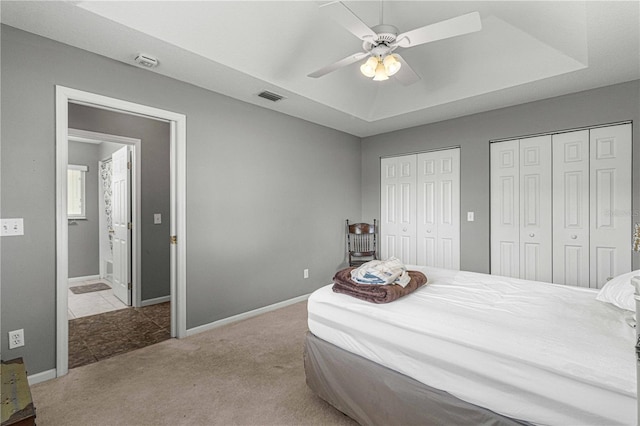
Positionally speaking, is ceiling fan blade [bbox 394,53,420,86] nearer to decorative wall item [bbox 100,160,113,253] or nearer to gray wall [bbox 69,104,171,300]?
gray wall [bbox 69,104,171,300]

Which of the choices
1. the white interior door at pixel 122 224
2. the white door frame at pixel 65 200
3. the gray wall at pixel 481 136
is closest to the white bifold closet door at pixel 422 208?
the gray wall at pixel 481 136

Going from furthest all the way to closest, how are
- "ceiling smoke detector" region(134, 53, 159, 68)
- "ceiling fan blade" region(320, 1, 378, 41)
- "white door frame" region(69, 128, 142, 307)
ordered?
"white door frame" region(69, 128, 142, 307) → "ceiling smoke detector" region(134, 53, 159, 68) → "ceiling fan blade" region(320, 1, 378, 41)

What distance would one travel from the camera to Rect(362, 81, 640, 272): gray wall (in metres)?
3.07

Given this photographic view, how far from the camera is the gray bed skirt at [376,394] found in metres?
1.35

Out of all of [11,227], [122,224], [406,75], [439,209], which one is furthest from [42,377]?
[439,209]

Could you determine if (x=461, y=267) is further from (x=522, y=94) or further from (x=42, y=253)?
(x=42, y=253)

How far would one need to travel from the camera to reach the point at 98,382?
223 cm

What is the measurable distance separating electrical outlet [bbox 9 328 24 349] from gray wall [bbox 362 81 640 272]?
13.8ft

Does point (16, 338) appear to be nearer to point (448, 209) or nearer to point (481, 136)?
point (448, 209)

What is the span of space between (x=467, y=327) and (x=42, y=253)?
2.86 metres

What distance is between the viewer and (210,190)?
3219 millimetres

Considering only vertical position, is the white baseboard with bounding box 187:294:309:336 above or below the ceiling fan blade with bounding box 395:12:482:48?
below

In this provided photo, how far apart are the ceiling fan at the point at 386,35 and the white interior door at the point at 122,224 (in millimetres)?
3193

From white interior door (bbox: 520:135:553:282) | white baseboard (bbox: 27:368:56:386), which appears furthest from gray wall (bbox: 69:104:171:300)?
white interior door (bbox: 520:135:553:282)
